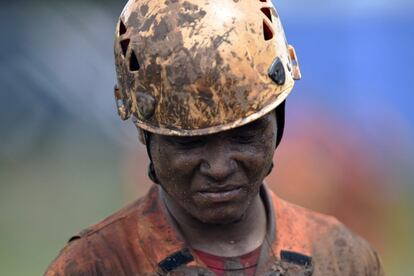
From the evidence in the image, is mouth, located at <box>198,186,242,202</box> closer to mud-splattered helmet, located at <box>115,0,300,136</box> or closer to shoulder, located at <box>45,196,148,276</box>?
mud-splattered helmet, located at <box>115,0,300,136</box>

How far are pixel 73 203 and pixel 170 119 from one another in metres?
2.99

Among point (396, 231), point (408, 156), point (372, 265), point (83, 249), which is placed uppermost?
point (83, 249)

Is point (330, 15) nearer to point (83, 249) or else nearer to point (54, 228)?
point (54, 228)

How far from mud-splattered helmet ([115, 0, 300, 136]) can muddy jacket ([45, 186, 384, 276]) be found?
1.33 ft

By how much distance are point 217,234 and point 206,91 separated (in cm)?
59

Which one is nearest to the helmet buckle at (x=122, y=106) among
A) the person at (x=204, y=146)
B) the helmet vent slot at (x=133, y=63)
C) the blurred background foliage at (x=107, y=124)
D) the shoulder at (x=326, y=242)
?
the person at (x=204, y=146)

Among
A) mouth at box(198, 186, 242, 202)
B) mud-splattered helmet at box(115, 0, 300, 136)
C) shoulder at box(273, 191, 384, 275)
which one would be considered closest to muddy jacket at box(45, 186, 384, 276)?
shoulder at box(273, 191, 384, 275)

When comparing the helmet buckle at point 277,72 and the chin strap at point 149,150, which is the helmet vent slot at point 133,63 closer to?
the chin strap at point 149,150

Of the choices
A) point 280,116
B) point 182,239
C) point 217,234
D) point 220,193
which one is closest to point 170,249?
point 182,239

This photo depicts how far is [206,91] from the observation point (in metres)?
2.81

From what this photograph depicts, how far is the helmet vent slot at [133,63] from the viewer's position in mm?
2955

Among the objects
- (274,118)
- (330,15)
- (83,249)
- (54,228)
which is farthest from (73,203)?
(274,118)

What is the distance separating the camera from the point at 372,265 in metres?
3.48

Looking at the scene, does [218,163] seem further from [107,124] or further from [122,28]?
[107,124]
